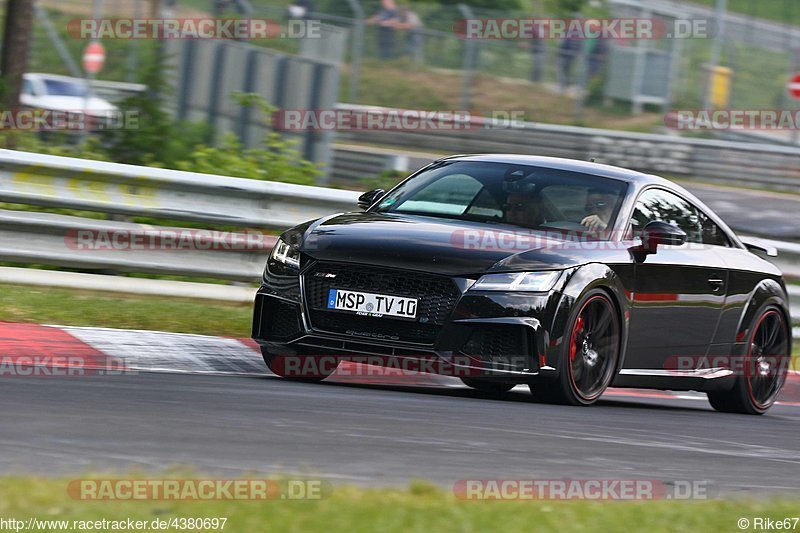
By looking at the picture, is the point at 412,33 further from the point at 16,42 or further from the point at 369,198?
the point at 369,198

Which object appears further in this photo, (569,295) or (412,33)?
(412,33)

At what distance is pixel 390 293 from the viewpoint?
7.82m

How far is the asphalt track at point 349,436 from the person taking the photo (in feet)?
17.9

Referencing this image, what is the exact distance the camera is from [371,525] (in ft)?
14.9

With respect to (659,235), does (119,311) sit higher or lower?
lower

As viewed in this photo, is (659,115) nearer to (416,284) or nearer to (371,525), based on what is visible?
(416,284)

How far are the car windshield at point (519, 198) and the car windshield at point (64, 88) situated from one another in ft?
85.4

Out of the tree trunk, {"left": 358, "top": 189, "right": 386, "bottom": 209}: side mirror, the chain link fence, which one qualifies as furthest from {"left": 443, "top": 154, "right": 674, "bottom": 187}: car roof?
the tree trunk

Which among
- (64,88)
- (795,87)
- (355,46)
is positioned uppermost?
(795,87)

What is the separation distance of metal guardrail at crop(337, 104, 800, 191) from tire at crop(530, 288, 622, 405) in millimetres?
18506

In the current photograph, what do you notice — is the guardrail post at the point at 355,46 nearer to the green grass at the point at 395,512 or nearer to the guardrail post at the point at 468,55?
the guardrail post at the point at 468,55

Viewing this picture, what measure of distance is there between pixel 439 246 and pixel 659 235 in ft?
5.07

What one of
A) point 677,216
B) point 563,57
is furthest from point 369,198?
point 563,57

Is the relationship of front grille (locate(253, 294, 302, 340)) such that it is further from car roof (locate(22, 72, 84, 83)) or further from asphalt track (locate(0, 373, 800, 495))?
car roof (locate(22, 72, 84, 83))
